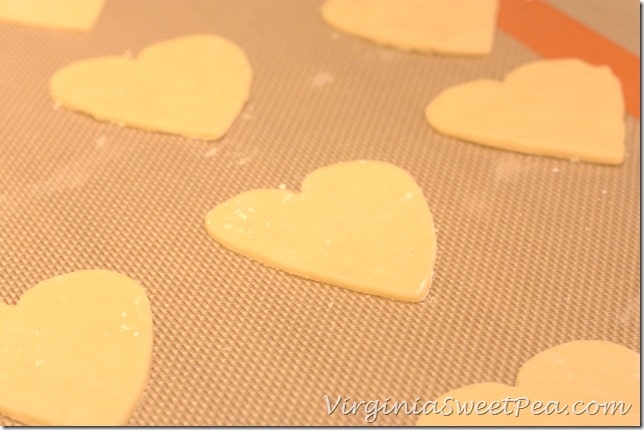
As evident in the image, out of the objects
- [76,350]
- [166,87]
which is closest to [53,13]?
[166,87]

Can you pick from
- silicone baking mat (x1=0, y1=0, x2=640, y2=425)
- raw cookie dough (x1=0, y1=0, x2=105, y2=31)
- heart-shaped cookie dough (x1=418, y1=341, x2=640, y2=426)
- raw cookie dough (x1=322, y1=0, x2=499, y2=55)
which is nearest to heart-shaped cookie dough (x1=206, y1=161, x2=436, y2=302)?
silicone baking mat (x1=0, y1=0, x2=640, y2=425)

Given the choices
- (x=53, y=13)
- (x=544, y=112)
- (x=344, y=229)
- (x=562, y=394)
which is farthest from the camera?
(x=53, y=13)

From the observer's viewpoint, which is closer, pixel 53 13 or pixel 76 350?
pixel 76 350

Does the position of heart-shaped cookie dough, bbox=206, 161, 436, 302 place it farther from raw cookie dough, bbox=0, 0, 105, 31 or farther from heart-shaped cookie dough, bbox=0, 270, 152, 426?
raw cookie dough, bbox=0, 0, 105, 31

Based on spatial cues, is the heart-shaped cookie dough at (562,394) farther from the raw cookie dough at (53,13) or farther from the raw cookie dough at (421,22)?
the raw cookie dough at (53,13)

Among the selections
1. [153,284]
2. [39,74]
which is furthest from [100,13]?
[153,284]

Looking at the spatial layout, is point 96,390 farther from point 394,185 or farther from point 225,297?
point 394,185

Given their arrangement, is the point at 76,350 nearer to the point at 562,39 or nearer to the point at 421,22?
the point at 421,22
